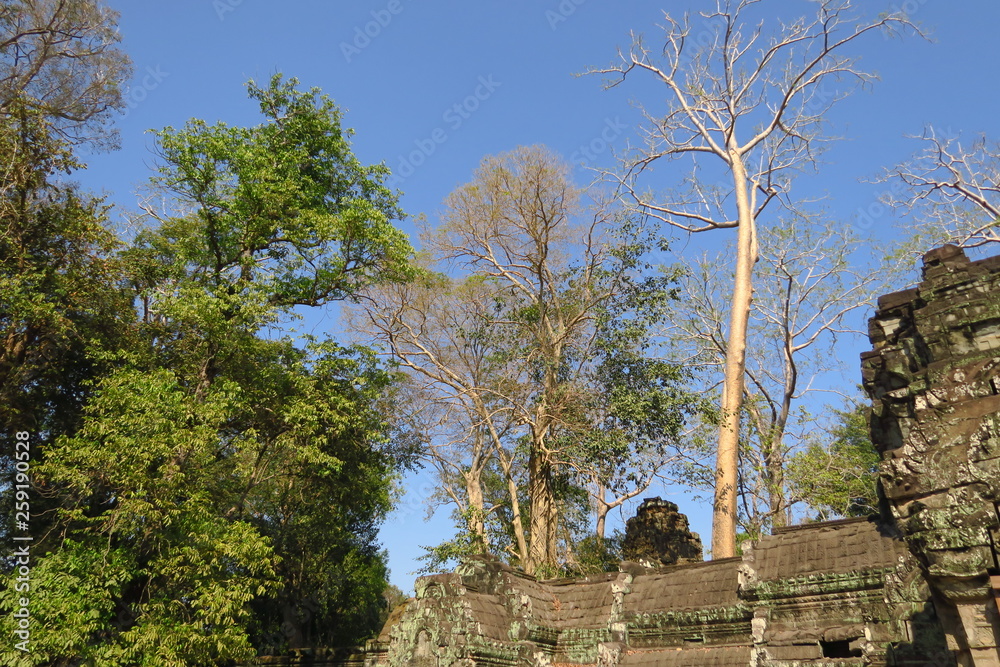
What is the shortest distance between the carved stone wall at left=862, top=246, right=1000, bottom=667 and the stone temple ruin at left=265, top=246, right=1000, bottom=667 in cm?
1

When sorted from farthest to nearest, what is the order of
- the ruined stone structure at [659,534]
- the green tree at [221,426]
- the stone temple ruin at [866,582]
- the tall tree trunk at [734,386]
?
the ruined stone structure at [659,534]
the tall tree trunk at [734,386]
the green tree at [221,426]
the stone temple ruin at [866,582]

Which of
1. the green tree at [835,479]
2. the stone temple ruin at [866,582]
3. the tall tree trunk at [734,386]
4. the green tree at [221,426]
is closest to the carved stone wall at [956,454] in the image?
the stone temple ruin at [866,582]

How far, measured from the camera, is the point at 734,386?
15820 mm

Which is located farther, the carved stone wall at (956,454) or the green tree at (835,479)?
the green tree at (835,479)

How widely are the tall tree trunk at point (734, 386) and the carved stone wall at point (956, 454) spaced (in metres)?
7.69

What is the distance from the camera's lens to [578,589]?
10.2 metres

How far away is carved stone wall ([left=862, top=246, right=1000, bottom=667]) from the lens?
505 cm

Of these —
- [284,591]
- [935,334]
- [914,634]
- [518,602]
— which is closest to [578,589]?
[518,602]

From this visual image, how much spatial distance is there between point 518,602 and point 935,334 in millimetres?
5955

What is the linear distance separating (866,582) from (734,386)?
8.63 metres

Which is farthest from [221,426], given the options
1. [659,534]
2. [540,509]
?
[659,534]

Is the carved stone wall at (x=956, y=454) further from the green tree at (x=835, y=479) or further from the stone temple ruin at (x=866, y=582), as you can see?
the green tree at (x=835, y=479)

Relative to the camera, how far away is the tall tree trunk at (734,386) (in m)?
14.5

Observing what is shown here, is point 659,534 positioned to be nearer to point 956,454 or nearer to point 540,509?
point 540,509
